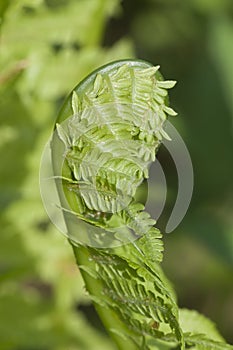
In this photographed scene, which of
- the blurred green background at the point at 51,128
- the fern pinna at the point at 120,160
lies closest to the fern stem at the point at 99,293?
the fern pinna at the point at 120,160

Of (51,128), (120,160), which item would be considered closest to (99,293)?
(120,160)

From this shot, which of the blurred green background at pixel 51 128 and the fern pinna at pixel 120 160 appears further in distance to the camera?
the blurred green background at pixel 51 128

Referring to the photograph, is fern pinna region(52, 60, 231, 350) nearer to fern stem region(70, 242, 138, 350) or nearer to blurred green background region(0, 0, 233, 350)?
fern stem region(70, 242, 138, 350)

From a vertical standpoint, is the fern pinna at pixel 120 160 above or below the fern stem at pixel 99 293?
above

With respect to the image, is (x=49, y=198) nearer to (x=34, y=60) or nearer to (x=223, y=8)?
(x=34, y=60)

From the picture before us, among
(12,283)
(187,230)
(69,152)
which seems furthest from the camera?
(187,230)

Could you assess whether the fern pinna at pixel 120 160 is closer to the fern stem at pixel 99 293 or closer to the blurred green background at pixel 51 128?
the fern stem at pixel 99 293

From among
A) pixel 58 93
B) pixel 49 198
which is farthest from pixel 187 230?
pixel 49 198
